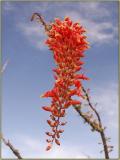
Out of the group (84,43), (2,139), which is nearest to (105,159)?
(2,139)

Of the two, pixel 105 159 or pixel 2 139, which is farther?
pixel 105 159

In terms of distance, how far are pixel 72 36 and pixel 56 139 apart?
2.48 feet

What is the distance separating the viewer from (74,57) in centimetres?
254

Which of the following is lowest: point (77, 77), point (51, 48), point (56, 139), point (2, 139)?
point (56, 139)

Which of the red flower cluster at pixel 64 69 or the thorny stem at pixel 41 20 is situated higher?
the thorny stem at pixel 41 20

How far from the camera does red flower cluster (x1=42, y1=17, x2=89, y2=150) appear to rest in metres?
2.42

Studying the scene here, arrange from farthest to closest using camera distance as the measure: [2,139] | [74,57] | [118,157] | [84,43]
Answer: [118,157], [2,139], [84,43], [74,57]

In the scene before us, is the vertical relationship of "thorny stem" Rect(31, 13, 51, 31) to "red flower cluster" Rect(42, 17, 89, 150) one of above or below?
above

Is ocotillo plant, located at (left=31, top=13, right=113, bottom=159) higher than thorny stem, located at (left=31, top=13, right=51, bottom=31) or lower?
lower

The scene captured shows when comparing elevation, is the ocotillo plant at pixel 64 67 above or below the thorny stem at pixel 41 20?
below

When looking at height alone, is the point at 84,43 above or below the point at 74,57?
above

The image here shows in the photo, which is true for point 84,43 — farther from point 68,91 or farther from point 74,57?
point 68,91

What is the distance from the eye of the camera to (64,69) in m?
2.49

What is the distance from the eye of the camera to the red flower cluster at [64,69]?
2.42 m
